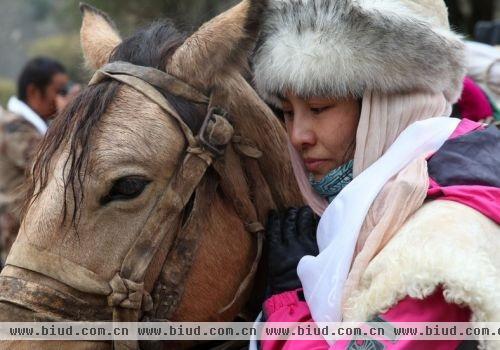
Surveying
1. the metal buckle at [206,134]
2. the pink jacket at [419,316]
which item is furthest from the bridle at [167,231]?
the pink jacket at [419,316]

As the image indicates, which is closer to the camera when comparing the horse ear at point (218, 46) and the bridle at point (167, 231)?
the bridle at point (167, 231)

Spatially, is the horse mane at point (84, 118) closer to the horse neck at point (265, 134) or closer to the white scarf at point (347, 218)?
the horse neck at point (265, 134)

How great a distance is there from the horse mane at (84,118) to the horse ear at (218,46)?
7cm

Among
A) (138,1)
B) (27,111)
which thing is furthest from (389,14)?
(138,1)

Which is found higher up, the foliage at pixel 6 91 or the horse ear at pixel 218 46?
the horse ear at pixel 218 46

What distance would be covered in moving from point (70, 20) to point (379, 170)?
44.5 ft

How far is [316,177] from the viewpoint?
2.25 m

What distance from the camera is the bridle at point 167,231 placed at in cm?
203

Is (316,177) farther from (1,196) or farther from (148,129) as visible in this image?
(1,196)

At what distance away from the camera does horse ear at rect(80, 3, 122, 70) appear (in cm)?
256

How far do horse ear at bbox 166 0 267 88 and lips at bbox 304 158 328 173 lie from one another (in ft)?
1.20

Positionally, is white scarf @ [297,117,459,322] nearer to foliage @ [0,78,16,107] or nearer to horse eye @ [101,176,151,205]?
horse eye @ [101,176,151,205]

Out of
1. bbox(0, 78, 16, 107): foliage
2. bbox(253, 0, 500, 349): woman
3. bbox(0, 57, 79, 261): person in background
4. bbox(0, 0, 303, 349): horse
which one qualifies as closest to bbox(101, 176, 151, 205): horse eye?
bbox(0, 0, 303, 349): horse

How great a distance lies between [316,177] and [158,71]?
23.0 inches
